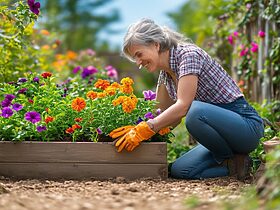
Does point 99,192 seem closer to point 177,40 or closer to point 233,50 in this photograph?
point 177,40

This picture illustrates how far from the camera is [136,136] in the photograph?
3.16m

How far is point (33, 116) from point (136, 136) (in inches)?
23.7

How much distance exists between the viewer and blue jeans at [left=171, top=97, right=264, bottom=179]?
3230 mm

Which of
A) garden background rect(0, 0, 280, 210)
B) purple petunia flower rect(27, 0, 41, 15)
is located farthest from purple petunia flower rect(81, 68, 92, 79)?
purple petunia flower rect(27, 0, 41, 15)

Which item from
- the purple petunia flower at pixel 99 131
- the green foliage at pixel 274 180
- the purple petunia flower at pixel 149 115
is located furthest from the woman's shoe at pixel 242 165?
the green foliage at pixel 274 180

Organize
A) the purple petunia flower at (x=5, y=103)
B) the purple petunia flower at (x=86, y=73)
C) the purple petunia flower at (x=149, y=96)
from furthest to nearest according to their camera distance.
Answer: the purple petunia flower at (x=86, y=73) < the purple petunia flower at (x=149, y=96) < the purple petunia flower at (x=5, y=103)

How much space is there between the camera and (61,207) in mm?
2230

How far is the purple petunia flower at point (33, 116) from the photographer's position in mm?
3238

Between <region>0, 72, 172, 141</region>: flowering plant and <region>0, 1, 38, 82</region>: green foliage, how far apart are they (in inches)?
19.7

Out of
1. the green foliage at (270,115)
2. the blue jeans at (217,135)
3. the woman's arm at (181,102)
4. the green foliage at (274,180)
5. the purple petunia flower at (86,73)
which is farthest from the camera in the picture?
the purple petunia flower at (86,73)

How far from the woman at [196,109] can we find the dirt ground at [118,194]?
16cm

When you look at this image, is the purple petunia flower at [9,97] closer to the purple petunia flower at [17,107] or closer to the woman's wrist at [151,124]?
the purple petunia flower at [17,107]

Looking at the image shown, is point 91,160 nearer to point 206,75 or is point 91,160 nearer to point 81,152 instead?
point 81,152

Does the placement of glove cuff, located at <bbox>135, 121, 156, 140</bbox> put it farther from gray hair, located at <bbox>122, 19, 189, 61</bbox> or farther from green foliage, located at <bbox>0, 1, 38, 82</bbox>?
green foliage, located at <bbox>0, 1, 38, 82</bbox>
